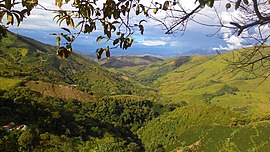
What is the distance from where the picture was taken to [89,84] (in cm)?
16175

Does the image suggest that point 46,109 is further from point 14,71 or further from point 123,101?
point 14,71

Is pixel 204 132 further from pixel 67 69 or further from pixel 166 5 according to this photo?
pixel 67 69

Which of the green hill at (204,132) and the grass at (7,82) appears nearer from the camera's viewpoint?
the green hill at (204,132)

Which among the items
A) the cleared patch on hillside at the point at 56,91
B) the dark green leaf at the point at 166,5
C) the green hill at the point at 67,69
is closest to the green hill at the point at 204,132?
the cleared patch on hillside at the point at 56,91

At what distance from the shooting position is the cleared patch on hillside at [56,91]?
307 ft

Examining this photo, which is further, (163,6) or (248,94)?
(248,94)

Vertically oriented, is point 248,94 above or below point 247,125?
below

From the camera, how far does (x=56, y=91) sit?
96.2 meters

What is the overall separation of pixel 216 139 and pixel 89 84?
10576cm

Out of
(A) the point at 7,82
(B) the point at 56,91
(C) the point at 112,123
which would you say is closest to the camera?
(C) the point at 112,123

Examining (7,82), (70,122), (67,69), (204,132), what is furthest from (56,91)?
(67,69)

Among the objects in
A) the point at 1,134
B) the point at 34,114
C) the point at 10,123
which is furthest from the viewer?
the point at 34,114

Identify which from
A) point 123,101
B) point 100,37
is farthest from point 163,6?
point 123,101

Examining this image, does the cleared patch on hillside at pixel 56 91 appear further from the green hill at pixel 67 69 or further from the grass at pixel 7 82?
the green hill at pixel 67 69
